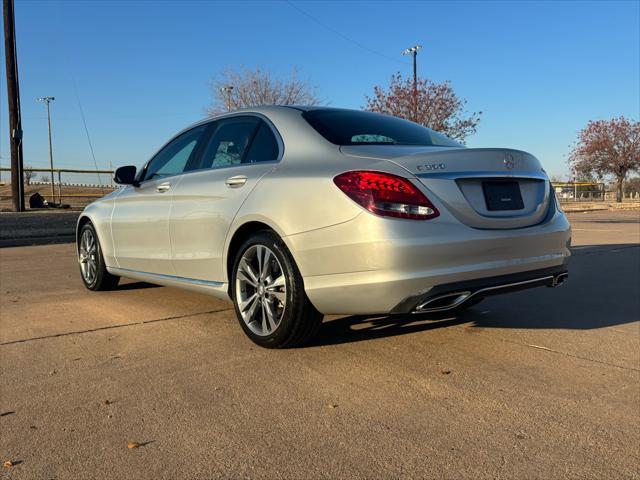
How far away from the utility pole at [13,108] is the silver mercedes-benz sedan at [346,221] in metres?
15.8

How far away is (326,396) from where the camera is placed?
2955 mm

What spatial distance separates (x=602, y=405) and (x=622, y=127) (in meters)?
52.8

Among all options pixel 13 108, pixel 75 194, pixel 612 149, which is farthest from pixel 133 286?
pixel 612 149

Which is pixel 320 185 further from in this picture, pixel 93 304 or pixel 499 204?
pixel 93 304

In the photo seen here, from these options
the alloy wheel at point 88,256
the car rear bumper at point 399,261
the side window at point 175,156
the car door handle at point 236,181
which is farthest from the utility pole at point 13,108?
the car rear bumper at point 399,261

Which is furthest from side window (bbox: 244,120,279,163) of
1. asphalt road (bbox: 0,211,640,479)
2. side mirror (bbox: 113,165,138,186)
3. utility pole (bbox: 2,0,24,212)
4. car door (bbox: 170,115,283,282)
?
utility pole (bbox: 2,0,24,212)

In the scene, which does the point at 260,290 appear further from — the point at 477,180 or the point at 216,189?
the point at 477,180

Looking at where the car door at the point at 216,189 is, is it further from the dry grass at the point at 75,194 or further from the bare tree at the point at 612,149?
the bare tree at the point at 612,149

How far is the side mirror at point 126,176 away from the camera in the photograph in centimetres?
530

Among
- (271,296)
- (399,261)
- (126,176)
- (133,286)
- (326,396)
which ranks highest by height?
(126,176)

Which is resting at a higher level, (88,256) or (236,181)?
(236,181)

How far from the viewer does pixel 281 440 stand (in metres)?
2.46

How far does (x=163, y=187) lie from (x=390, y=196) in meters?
2.39

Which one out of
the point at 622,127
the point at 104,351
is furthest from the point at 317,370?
the point at 622,127
